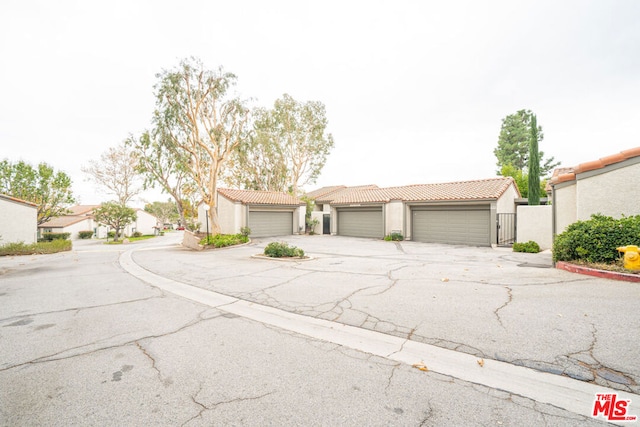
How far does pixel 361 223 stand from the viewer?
834 inches

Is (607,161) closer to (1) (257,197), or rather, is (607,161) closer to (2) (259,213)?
(2) (259,213)

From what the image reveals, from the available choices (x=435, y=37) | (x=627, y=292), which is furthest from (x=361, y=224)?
(x=627, y=292)

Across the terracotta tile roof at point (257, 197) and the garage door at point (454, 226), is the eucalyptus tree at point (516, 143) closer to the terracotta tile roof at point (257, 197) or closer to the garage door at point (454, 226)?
the garage door at point (454, 226)

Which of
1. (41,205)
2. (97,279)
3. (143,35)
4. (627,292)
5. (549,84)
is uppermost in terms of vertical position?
(143,35)

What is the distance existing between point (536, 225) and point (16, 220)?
31542mm

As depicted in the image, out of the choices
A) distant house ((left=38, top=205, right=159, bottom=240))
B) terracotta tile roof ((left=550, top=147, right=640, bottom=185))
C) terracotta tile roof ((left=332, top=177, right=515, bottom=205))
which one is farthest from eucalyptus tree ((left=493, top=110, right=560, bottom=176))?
distant house ((left=38, top=205, right=159, bottom=240))

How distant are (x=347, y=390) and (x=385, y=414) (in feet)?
1.40

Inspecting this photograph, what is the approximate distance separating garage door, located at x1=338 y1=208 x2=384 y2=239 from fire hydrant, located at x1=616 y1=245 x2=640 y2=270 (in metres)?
13.8

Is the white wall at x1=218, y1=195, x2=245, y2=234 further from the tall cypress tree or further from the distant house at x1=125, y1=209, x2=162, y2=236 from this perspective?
the distant house at x1=125, y1=209, x2=162, y2=236

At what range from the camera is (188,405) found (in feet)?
7.61

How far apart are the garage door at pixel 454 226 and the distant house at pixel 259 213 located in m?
10.5

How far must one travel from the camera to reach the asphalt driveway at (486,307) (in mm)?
3014

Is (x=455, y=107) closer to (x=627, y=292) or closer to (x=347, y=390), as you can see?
(x=627, y=292)

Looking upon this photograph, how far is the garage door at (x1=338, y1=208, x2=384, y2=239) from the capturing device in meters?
20.0
